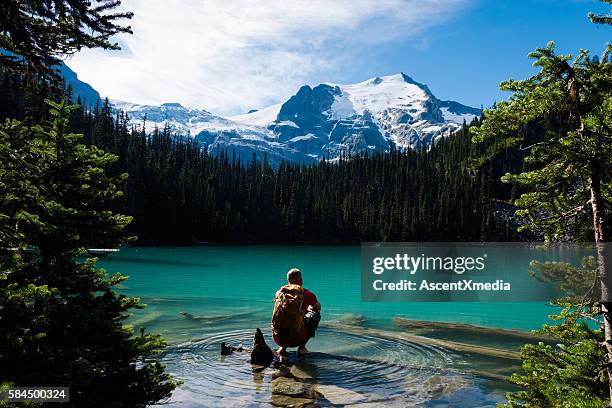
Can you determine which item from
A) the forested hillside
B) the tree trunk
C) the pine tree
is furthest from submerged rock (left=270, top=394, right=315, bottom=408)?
the forested hillside

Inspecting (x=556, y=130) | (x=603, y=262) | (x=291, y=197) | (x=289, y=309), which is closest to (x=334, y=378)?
(x=289, y=309)

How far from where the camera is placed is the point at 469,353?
46.1 ft

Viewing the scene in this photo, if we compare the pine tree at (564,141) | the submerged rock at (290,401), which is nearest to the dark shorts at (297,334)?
the submerged rock at (290,401)

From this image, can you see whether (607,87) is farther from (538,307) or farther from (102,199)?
(538,307)

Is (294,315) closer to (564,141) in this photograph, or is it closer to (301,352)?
(301,352)

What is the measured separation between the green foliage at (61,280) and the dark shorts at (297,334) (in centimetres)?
551

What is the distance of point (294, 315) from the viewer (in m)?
11.9

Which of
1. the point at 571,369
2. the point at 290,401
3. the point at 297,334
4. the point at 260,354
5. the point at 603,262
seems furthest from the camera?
the point at 297,334

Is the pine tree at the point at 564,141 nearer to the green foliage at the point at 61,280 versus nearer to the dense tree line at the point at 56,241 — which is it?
the dense tree line at the point at 56,241

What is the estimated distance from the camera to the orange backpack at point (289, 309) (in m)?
11.8

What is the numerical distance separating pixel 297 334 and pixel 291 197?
430 ft

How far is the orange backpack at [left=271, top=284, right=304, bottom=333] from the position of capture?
11.8m

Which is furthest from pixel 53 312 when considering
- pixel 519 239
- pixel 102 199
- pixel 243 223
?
pixel 519 239

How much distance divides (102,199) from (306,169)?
17675 centimetres
